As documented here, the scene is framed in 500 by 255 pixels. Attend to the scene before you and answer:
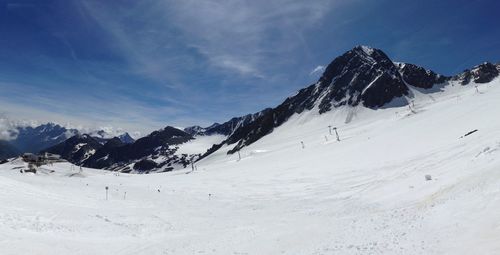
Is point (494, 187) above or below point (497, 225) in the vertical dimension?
above

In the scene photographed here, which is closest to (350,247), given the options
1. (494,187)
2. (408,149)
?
(494,187)

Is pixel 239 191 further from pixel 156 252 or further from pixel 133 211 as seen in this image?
pixel 156 252

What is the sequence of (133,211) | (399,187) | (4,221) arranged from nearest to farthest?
(4,221), (399,187), (133,211)

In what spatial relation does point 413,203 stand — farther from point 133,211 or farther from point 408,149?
point 408,149

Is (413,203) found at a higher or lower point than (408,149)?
lower

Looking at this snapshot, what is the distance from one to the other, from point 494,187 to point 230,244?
53.8 feet

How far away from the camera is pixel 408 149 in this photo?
63.8 meters

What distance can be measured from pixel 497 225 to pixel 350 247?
7.04 meters

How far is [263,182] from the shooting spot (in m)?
64.9

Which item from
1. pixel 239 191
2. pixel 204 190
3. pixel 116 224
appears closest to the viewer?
pixel 116 224

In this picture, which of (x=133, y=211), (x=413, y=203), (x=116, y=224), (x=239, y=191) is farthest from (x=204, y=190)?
(x=413, y=203)

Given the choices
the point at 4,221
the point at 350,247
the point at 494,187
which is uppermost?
the point at 4,221

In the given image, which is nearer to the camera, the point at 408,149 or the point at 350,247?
the point at 350,247

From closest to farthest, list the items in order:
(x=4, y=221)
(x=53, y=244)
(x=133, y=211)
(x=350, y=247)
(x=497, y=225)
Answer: (x=497, y=225), (x=350, y=247), (x=53, y=244), (x=4, y=221), (x=133, y=211)
